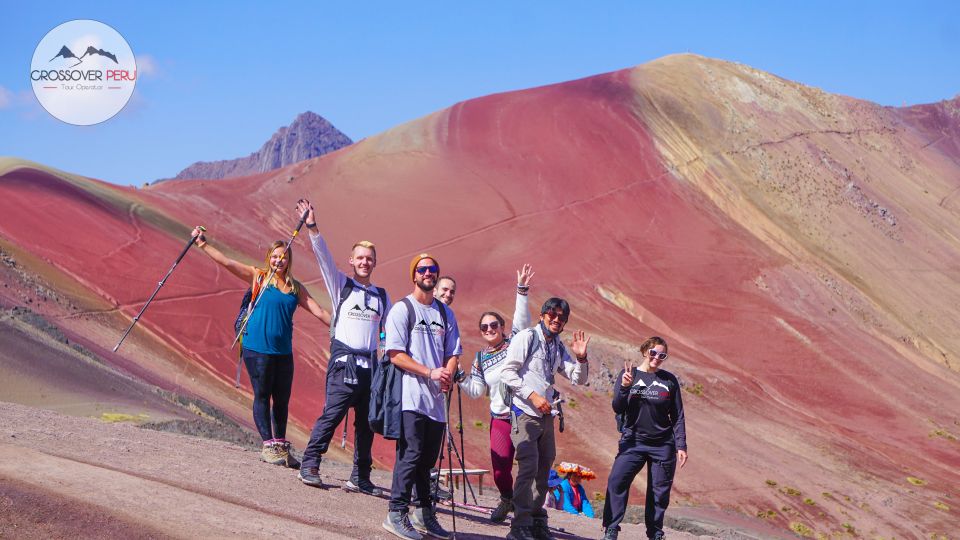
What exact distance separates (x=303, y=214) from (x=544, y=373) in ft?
6.48

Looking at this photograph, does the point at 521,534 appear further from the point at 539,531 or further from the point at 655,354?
the point at 655,354

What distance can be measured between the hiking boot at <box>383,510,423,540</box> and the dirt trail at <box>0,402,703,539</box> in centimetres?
7

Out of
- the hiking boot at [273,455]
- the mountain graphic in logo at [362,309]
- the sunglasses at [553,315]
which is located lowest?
the hiking boot at [273,455]

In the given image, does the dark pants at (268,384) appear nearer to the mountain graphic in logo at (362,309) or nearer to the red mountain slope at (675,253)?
the mountain graphic in logo at (362,309)

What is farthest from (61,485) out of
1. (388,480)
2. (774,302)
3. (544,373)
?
(774,302)

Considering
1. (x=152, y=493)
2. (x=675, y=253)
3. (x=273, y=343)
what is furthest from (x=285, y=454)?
(x=675, y=253)

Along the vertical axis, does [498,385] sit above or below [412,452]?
above

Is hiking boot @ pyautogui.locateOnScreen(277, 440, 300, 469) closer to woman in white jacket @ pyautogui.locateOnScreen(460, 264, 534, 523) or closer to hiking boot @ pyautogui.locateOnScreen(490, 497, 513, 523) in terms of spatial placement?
woman in white jacket @ pyautogui.locateOnScreen(460, 264, 534, 523)

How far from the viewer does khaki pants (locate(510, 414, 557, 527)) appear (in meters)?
7.58

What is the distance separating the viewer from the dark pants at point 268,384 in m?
8.42

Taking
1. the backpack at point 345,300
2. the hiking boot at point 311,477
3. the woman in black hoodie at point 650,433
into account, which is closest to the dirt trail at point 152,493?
the hiking boot at point 311,477

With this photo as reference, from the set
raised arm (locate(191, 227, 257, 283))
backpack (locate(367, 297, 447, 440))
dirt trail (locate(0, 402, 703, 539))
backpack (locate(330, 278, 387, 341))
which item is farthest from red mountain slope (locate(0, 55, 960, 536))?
backpack (locate(367, 297, 447, 440))

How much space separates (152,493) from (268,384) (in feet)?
6.50

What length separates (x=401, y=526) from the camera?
6.91 m
